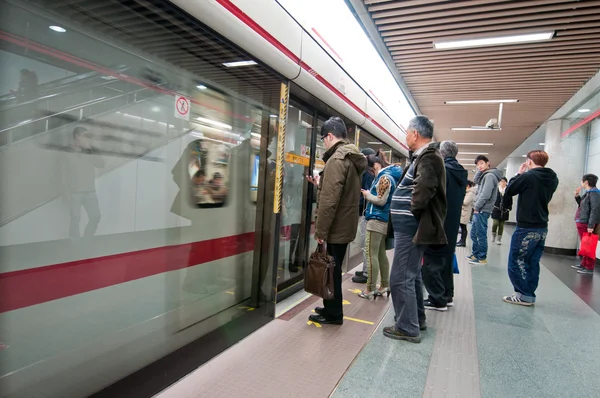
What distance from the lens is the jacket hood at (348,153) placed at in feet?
8.75

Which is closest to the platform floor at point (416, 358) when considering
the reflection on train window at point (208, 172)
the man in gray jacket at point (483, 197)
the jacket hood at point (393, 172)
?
the reflection on train window at point (208, 172)

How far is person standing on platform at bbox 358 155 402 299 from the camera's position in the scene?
3340 mm

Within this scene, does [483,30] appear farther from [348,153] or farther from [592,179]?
[592,179]

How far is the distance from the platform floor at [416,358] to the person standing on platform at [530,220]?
1.11ft

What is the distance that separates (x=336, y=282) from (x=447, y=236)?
125cm

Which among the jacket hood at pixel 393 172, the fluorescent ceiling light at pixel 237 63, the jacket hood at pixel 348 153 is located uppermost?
the fluorescent ceiling light at pixel 237 63

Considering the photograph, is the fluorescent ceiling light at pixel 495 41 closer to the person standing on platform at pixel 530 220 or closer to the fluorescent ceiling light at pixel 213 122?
the person standing on platform at pixel 530 220

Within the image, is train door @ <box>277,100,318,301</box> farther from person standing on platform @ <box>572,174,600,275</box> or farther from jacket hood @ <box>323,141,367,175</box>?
person standing on platform @ <box>572,174,600,275</box>

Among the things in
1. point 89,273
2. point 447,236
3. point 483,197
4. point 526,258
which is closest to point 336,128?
point 447,236

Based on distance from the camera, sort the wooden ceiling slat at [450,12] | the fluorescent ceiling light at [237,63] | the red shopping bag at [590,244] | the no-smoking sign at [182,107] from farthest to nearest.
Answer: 1. the red shopping bag at [590,244]
2. the wooden ceiling slat at [450,12]
3. the fluorescent ceiling light at [237,63]
4. the no-smoking sign at [182,107]

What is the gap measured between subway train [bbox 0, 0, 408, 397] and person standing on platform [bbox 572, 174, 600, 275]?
5153mm

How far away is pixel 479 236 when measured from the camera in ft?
19.6

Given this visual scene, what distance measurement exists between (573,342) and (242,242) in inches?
114

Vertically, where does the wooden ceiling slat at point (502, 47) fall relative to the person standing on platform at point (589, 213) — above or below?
above
